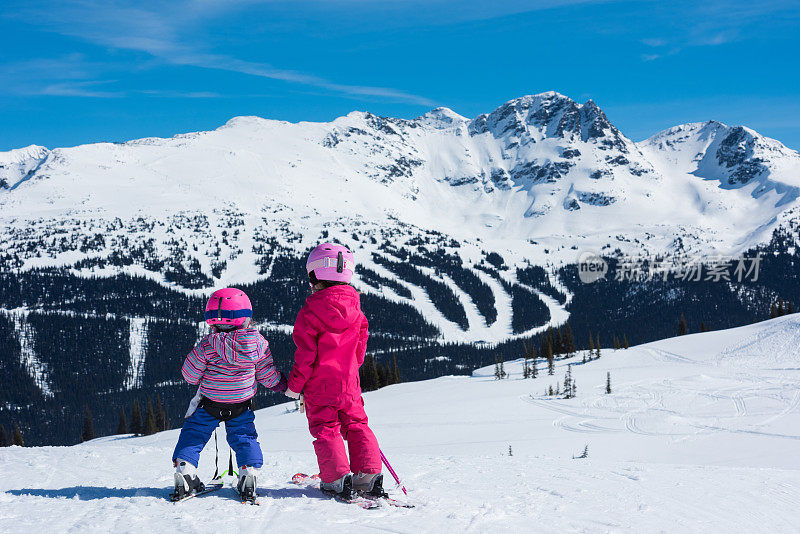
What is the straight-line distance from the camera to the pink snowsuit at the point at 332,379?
21.9 feet

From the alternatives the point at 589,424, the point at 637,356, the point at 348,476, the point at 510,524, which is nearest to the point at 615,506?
the point at 510,524

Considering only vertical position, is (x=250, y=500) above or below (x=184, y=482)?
below

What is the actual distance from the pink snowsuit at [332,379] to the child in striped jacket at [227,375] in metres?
0.49

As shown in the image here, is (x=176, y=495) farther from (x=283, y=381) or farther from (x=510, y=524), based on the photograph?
(x=510, y=524)

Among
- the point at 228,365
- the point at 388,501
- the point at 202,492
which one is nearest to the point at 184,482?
the point at 202,492

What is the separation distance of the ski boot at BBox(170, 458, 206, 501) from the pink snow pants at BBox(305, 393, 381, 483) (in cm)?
148

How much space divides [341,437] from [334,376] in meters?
0.83

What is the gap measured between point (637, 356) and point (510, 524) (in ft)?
235

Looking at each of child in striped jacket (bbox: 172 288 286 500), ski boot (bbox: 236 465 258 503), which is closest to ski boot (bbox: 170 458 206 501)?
child in striped jacket (bbox: 172 288 286 500)

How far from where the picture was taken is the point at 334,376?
6832mm

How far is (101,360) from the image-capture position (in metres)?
168

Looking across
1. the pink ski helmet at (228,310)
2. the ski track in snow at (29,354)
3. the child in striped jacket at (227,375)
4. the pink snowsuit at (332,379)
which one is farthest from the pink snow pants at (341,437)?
the ski track in snow at (29,354)

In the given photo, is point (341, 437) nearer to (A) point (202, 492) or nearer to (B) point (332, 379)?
(B) point (332, 379)

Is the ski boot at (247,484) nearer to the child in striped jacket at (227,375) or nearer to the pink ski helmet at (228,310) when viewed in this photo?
the child in striped jacket at (227,375)
